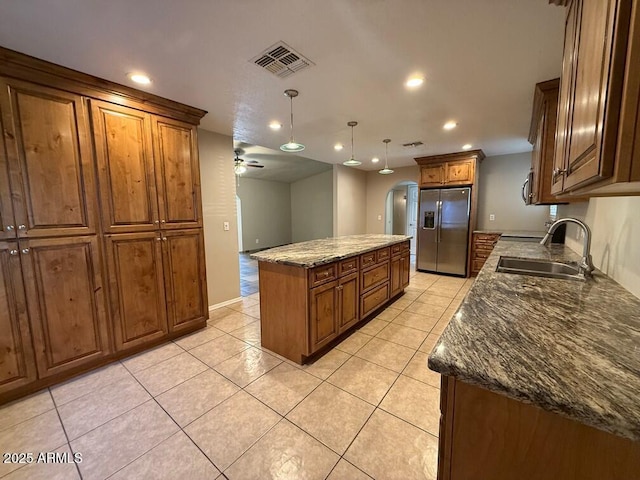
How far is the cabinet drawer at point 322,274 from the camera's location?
210 cm

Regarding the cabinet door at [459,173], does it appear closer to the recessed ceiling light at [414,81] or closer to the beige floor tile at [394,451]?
the recessed ceiling light at [414,81]

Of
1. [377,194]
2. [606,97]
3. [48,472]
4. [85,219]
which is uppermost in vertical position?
[377,194]

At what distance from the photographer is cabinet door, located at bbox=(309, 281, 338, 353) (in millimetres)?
2145

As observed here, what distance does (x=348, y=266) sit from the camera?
2539 mm

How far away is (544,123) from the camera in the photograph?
2.30 m

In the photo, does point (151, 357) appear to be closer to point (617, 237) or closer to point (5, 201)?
point (5, 201)

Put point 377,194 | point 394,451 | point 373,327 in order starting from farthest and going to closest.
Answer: point 377,194, point 373,327, point 394,451

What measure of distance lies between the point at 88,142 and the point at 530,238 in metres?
5.28

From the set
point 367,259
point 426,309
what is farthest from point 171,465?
point 426,309

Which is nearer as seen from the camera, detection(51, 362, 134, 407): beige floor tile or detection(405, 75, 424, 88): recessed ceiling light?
detection(51, 362, 134, 407): beige floor tile

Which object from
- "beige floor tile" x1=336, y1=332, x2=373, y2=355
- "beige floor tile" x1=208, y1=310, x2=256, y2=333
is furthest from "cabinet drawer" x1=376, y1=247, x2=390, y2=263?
"beige floor tile" x1=208, y1=310, x2=256, y2=333

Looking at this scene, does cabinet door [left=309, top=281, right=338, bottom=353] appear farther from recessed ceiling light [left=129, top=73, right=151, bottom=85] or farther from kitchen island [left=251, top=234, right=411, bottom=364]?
recessed ceiling light [left=129, top=73, right=151, bottom=85]

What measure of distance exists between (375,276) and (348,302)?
632 mm

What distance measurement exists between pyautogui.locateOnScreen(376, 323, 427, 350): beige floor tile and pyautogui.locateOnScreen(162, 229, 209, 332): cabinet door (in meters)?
1.99
